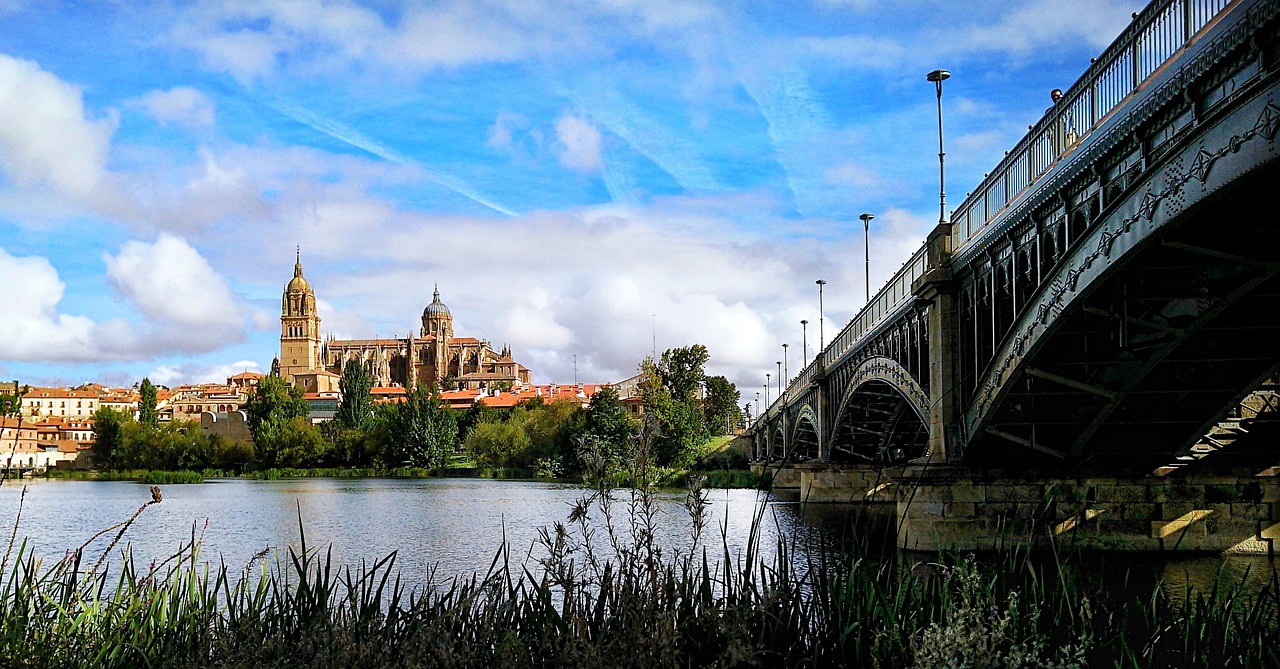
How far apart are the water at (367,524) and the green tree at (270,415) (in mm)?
46503

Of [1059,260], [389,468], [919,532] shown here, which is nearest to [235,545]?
[919,532]

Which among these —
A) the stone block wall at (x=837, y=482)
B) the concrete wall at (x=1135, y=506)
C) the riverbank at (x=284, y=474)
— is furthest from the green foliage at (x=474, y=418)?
the concrete wall at (x=1135, y=506)

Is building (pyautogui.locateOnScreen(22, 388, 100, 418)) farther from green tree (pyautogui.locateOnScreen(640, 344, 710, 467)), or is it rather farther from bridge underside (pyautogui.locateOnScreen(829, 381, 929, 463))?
bridge underside (pyautogui.locateOnScreen(829, 381, 929, 463))

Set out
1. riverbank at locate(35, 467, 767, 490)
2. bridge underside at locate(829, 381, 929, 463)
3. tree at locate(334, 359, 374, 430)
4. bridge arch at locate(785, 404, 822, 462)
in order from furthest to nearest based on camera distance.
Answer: tree at locate(334, 359, 374, 430), riverbank at locate(35, 467, 767, 490), bridge arch at locate(785, 404, 822, 462), bridge underside at locate(829, 381, 929, 463)

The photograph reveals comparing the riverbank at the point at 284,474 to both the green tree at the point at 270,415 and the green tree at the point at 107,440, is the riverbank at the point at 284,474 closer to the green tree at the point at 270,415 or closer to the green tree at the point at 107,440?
the green tree at the point at 107,440

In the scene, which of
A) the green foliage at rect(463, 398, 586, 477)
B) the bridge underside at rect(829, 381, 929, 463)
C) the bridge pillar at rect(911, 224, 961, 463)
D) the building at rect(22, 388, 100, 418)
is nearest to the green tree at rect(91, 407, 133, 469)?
the green foliage at rect(463, 398, 586, 477)

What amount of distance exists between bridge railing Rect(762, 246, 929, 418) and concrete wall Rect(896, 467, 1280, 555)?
464 centimetres

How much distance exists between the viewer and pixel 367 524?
129 feet

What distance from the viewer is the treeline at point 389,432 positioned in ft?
310

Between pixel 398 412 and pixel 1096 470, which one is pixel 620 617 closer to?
pixel 1096 470

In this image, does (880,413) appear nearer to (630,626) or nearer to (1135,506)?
(1135,506)

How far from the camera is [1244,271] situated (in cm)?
1574

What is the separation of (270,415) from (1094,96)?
4462 inches

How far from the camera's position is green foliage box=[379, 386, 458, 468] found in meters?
107
